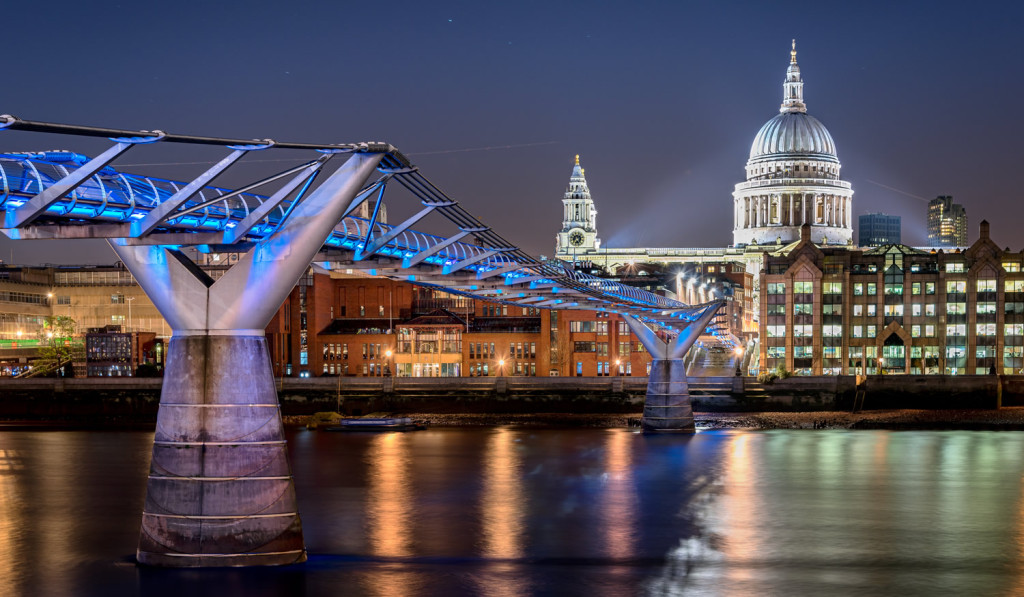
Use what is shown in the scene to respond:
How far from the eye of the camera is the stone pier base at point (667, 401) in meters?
62.8

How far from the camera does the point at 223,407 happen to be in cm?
2409

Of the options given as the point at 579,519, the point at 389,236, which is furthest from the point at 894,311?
A: the point at 389,236

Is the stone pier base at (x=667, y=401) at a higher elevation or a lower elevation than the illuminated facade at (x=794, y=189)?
lower

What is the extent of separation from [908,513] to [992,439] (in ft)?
88.8

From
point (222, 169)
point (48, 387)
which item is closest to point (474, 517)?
point (222, 169)

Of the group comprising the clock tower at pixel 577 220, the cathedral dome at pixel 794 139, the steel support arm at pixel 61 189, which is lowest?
the steel support arm at pixel 61 189

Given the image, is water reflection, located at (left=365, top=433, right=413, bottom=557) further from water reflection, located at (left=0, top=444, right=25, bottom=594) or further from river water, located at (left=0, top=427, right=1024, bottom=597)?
water reflection, located at (left=0, top=444, right=25, bottom=594)

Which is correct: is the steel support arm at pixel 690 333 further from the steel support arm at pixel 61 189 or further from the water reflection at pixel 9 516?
the steel support arm at pixel 61 189

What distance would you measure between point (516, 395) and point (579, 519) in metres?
41.2

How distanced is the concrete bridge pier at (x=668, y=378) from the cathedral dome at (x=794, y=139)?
131983 mm

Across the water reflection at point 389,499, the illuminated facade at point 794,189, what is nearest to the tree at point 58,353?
the water reflection at point 389,499

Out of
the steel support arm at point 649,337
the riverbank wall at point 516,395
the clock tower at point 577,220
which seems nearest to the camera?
the steel support arm at point 649,337

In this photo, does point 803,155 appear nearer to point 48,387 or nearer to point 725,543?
point 48,387

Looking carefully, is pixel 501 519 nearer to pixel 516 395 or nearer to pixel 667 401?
pixel 667 401
